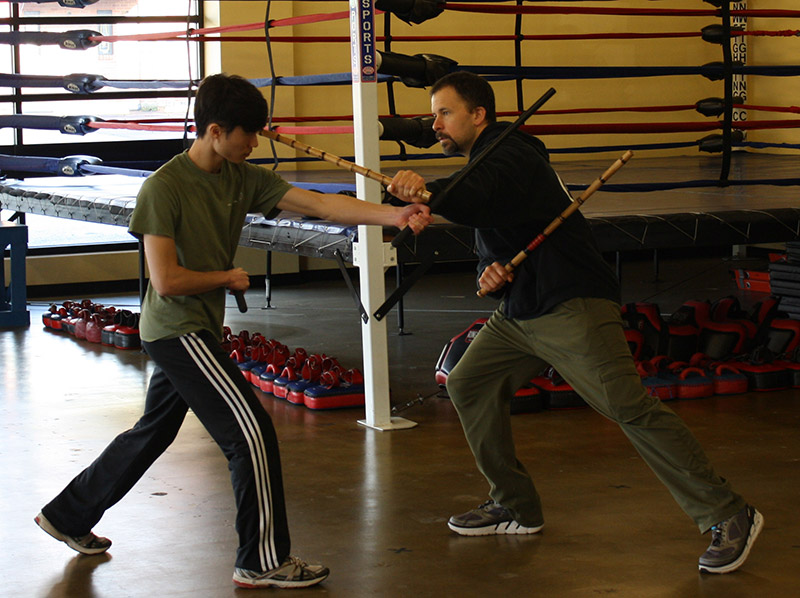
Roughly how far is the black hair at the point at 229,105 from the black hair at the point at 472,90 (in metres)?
0.56

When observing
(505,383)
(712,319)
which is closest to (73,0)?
(712,319)

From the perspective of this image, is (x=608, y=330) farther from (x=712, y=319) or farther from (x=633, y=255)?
(x=633, y=255)

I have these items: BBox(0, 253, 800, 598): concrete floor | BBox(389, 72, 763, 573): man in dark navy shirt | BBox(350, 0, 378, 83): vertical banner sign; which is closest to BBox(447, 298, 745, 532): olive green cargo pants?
BBox(389, 72, 763, 573): man in dark navy shirt

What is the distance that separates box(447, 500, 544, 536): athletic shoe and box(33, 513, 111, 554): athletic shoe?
39.0 inches

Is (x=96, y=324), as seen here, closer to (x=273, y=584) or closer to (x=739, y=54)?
(x=273, y=584)

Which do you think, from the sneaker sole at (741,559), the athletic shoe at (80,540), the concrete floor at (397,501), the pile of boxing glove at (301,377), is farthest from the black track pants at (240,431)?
the pile of boxing glove at (301,377)

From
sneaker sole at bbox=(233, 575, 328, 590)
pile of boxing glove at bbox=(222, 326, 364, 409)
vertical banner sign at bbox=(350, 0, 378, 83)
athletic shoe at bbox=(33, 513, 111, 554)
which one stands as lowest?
sneaker sole at bbox=(233, 575, 328, 590)

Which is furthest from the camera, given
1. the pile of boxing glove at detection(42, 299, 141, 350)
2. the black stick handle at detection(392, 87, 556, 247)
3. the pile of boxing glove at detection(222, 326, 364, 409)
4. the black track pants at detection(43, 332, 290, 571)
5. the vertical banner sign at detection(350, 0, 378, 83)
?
the pile of boxing glove at detection(42, 299, 141, 350)

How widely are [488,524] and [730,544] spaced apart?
0.69 meters

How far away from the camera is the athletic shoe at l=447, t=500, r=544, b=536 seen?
3.25 meters

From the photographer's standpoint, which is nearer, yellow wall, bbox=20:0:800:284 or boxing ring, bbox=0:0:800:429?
boxing ring, bbox=0:0:800:429

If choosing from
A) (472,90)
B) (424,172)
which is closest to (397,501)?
(472,90)

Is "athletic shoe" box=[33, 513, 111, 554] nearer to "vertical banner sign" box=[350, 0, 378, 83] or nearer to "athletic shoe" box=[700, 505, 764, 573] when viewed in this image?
"athletic shoe" box=[700, 505, 764, 573]

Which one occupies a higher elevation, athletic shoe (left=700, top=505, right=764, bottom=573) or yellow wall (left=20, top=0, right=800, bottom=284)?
yellow wall (left=20, top=0, right=800, bottom=284)
